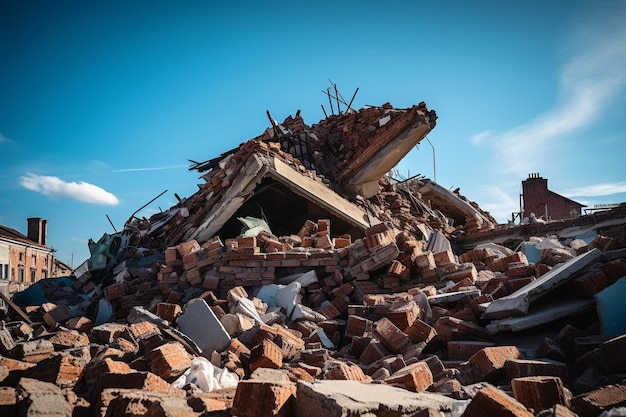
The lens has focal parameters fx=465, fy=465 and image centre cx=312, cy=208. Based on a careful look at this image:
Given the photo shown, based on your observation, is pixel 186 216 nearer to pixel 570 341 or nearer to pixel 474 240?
pixel 570 341

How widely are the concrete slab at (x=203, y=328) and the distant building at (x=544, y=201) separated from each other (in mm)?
26834

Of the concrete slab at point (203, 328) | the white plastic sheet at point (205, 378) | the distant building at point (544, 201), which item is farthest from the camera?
the distant building at point (544, 201)

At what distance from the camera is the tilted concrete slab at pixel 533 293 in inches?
172

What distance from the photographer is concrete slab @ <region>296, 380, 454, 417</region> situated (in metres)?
2.21

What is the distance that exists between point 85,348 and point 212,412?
187 centimetres

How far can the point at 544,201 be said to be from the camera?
92.1 feet

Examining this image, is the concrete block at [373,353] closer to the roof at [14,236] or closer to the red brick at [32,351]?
the red brick at [32,351]

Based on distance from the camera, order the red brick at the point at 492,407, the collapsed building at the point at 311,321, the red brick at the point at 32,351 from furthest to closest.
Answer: the red brick at the point at 32,351 < the collapsed building at the point at 311,321 < the red brick at the point at 492,407

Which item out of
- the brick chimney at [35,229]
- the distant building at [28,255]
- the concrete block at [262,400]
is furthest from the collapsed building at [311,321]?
the brick chimney at [35,229]

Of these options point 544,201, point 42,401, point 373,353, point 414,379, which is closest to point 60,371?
point 42,401

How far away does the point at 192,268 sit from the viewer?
7062 millimetres

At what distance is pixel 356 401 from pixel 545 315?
8.93 ft

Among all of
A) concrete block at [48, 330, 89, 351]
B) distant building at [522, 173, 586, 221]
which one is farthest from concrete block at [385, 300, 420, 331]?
distant building at [522, 173, 586, 221]

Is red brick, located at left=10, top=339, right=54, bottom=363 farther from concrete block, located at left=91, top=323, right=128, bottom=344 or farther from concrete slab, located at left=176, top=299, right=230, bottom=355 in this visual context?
concrete slab, located at left=176, top=299, right=230, bottom=355
